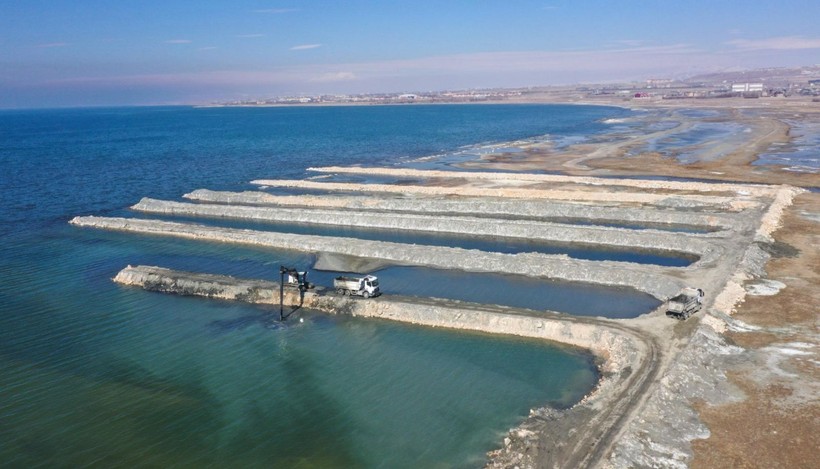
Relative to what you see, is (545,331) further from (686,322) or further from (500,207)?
(500,207)

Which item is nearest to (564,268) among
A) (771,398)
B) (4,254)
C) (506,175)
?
(771,398)

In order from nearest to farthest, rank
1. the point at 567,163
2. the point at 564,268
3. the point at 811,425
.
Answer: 1. the point at 811,425
2. the point at 564,268
3. the point at 567,163

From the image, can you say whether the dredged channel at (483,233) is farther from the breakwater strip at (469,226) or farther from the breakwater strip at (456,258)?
the breakwater strip at (456,258)

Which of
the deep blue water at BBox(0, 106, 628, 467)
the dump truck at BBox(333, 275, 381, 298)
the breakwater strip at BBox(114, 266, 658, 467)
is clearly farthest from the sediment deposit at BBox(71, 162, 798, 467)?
the deep blue water at BBox(0, 106, 628, 467)

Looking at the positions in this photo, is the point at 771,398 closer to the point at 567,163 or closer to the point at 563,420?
the point at 563,420

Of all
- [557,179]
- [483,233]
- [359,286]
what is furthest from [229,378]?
[557,179]

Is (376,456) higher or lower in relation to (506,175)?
lower
